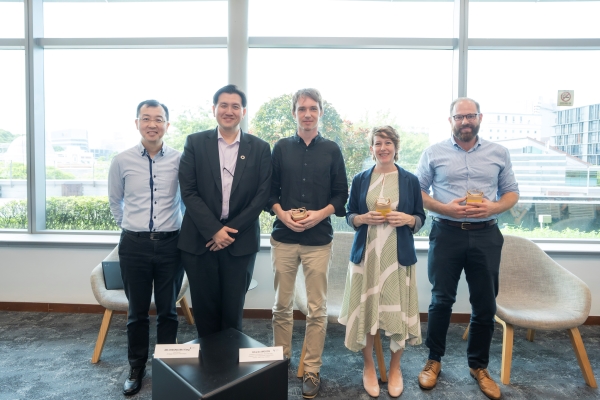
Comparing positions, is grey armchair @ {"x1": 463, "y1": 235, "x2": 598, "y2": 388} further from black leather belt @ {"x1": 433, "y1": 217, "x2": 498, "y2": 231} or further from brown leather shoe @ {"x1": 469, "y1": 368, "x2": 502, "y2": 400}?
black leather belt @ {"x1": 433, "y1": 217, "x2": 498, "y2": 231}

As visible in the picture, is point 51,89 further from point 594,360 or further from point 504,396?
point 594,360

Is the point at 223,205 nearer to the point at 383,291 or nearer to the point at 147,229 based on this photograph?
the point at 147,229

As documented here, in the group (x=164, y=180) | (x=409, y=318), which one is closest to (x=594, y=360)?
(x=409, y=318)

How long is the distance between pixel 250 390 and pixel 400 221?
117 centimetres

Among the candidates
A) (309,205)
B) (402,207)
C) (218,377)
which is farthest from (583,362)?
(218,377)

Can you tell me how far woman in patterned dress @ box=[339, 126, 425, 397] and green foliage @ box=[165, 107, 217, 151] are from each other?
6.87 ft

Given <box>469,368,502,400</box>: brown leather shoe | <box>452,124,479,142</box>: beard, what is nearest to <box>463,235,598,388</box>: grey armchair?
<box>469,368,502,400</box>: brown leather shoe

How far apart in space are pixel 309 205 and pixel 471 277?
1.12m

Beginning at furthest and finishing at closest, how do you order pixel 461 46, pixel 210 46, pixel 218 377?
pixel 210 46, pixel 461 46, pixel 218 377


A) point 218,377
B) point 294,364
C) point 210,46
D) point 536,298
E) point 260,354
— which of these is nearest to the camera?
point 218,377

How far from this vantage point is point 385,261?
7.33 ft

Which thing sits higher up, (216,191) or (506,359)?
(216,191)

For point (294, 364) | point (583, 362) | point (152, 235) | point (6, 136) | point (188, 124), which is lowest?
point (294, 364)

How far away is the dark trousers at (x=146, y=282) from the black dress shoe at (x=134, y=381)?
38 millimetres
